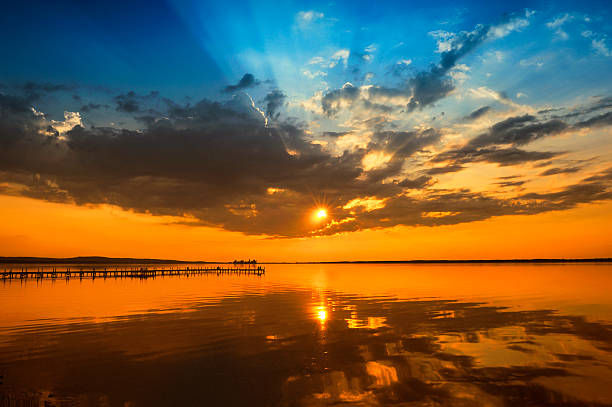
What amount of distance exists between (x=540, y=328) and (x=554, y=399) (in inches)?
598

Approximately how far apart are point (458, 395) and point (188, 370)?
1135 centimetres

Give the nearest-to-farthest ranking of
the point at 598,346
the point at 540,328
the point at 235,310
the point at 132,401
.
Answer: the point at 132,401 → the point at 598,346 → the point at 540,328 → the point at 235,310

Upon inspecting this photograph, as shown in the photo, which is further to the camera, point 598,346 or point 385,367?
point 598,346

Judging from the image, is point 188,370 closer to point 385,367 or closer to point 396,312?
point 385,367

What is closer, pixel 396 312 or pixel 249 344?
pixel 249 344

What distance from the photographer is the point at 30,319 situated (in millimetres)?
30672

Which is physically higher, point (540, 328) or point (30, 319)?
point (30, 319)

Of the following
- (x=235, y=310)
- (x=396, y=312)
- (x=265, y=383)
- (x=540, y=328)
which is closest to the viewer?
(x=265, y=383)

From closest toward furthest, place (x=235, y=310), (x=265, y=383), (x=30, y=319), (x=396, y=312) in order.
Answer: (x=265, y=383) < (x=30, y=319) < (x=396, y=312) < (x=235, y=310)

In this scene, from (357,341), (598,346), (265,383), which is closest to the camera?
(265,383)

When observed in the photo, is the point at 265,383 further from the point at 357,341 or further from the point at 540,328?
the point at 540,328

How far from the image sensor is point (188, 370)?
16625mm

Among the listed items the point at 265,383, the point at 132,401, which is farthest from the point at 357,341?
the point at 132,401

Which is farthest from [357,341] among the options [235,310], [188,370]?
[235,310]
